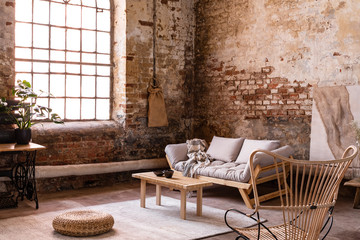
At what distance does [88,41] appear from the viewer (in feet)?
24.8

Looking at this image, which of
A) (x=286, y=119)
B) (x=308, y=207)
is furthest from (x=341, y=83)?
(x=308, y=207)

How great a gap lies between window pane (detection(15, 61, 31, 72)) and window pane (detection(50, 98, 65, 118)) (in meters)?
0.65

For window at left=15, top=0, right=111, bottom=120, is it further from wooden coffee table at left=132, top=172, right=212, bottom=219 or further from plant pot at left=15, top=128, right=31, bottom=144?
wooden coffee table at left=132, top=172, right=212, bottom=219

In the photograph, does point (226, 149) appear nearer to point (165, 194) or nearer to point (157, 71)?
point (165, 194)

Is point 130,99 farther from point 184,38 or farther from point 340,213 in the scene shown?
point 340,213

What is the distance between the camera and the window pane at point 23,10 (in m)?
6.78

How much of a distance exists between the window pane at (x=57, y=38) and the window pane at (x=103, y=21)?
74 centimetres

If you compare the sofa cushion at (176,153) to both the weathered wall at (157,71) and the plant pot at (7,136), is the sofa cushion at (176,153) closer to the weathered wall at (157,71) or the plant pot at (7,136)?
the weathered wall at (157,71)

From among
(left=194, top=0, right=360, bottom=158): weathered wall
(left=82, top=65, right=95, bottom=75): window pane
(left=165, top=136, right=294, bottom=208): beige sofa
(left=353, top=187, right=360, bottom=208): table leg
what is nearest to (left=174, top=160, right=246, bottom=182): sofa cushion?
(left=165, top=136, right=294, bottom=208): beige sofa

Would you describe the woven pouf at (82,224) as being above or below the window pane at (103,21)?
below

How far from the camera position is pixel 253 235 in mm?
2941

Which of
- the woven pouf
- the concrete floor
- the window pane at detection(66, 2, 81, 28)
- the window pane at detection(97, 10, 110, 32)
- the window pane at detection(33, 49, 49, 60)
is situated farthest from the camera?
the window pane at detection(97, 10, 110, 32)

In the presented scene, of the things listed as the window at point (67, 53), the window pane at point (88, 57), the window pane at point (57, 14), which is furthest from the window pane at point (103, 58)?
the window pane at point (57, 14)

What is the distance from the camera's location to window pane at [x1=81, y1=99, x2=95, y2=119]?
752 cm
